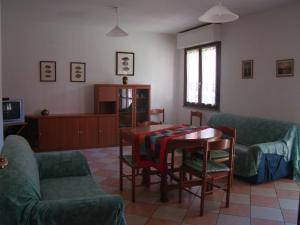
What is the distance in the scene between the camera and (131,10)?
Result: 4.84m

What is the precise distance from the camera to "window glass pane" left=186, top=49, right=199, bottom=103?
652cm

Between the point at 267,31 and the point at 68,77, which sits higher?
the point at 267,31

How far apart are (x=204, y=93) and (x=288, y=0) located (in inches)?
97.7

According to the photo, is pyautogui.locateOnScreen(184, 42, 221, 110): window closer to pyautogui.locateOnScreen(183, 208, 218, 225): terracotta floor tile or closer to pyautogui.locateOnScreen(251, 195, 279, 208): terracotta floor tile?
pyautogui.locateOnScreen(251, 195, 279, 208): terracotta floor tile

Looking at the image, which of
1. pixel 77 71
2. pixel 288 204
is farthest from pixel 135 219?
pixel 77 71

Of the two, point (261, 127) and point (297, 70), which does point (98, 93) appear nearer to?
point (261, 127)

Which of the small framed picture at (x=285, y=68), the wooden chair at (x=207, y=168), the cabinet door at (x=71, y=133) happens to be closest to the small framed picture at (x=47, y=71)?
the cabinet door at (x=71, y=133)

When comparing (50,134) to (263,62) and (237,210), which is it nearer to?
(237,210)

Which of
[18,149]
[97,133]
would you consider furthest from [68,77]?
[18,149]

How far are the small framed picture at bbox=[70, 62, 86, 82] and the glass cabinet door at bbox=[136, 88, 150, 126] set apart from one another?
3.89 ft

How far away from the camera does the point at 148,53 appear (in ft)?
22.4

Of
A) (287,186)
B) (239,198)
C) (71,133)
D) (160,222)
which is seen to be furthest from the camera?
(71,133)

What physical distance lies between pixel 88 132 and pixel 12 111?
146 cm

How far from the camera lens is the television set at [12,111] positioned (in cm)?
508
